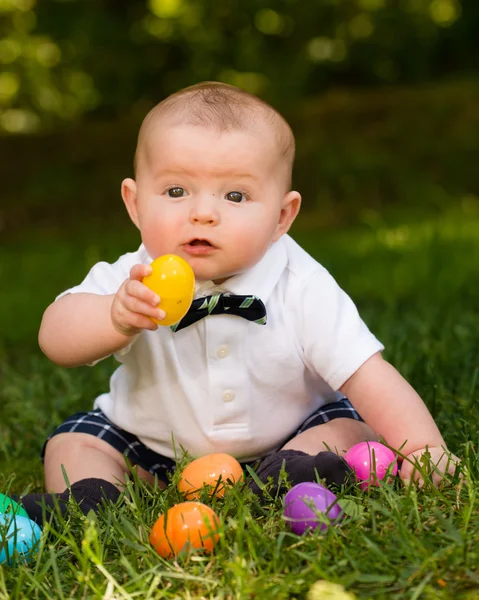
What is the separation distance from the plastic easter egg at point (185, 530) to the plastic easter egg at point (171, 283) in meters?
0.40

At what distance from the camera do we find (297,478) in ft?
6.20

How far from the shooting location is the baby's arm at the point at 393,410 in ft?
6.61

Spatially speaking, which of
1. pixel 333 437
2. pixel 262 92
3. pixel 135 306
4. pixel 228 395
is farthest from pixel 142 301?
pixel 262 92

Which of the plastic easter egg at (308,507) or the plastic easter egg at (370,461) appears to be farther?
the plastic easter egg at (370,461)

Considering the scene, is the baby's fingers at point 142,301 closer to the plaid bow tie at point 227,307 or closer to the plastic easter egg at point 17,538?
the plaid bow tie at point 227,307

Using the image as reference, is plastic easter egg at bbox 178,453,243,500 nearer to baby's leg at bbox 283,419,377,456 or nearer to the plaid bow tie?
A: baby's leg at bbox 283,419,377,456

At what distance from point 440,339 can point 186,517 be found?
1786 mm

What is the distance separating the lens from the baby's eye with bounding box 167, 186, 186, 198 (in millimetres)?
2010

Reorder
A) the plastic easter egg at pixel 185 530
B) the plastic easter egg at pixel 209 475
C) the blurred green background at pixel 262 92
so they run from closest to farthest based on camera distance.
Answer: the plastic easter egg at pixel 185 530
the plastic easter egg at pixel 209 475
the blurred green background at pixel 262 92

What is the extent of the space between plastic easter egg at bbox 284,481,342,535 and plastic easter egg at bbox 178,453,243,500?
7.3 inches

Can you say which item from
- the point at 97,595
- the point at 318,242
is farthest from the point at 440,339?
the point at 318,242

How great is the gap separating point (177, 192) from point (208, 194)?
7cm

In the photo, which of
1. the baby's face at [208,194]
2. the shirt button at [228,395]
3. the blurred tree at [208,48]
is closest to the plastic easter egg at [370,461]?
the shirt button at [228,395]

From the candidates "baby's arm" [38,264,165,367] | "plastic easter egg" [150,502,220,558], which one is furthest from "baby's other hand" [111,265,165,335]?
"plastic easter egg" [150,502,220,558]
